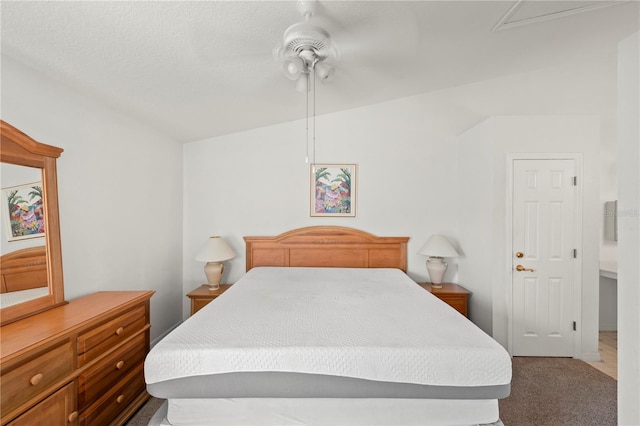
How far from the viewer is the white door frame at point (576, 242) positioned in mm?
2873

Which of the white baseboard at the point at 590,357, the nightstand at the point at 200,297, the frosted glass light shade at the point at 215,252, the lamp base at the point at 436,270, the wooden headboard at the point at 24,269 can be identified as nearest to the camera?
the wooden headboard at the point at 24,269

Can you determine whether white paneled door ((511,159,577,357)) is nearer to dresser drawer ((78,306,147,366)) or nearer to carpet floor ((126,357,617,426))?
carpet floor ((126,357,617,426))

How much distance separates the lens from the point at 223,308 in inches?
79.1

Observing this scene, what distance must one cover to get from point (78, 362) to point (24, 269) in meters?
0.63

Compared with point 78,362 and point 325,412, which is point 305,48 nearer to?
point 325,412

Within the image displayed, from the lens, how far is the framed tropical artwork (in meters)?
3.61

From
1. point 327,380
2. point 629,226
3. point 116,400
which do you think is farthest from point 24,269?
point 629,226

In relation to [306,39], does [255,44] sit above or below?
above

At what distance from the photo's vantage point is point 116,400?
1872mm

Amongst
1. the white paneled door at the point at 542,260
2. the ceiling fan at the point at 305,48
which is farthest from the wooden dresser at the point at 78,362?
the white paneled door at the point at 542,260

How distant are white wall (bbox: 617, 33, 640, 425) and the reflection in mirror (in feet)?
10.9

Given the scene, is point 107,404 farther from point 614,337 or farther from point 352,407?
point 614,337

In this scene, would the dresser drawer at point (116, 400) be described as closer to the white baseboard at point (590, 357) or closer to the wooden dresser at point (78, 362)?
the wooden dresser at point (78, 362)

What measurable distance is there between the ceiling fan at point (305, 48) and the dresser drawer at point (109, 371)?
6.90ft
